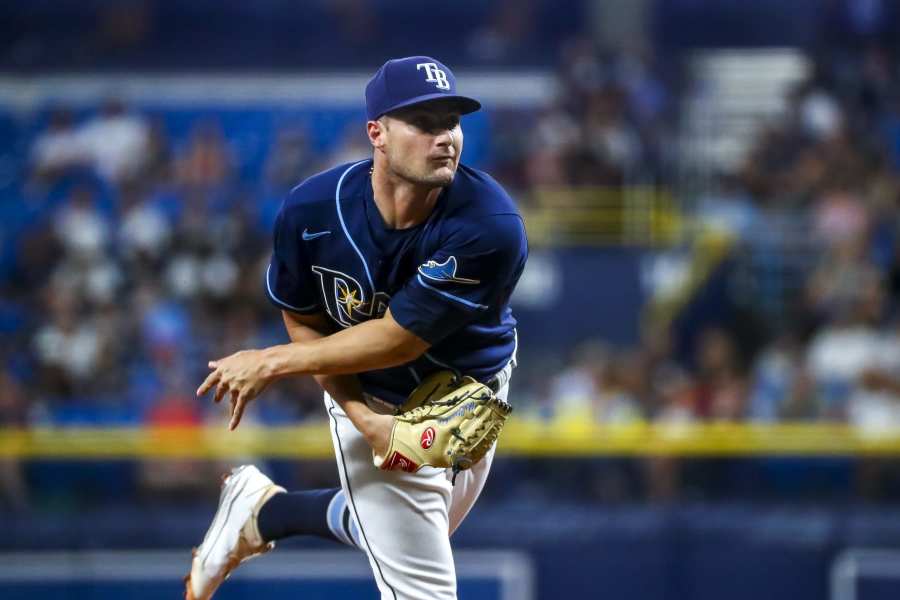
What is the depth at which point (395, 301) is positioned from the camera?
3828 mm

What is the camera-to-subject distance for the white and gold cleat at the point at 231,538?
462cm

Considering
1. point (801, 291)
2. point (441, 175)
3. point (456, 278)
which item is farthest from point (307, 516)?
point (801, 291)

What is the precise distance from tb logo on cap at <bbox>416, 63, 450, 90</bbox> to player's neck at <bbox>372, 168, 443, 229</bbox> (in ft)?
0.98

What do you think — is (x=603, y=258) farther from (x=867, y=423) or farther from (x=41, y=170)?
(x=41, y=170)

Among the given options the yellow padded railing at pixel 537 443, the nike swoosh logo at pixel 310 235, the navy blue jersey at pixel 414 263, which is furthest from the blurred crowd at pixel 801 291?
the nike swoosh logo at pixel 310 235

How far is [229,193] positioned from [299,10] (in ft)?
14.8

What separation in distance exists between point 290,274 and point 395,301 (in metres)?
0.41

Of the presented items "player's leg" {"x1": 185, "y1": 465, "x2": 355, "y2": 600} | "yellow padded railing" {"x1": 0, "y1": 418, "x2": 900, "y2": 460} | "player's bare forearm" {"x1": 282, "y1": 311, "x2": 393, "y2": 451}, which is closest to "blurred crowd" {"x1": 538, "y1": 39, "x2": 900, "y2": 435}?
"yellow padded railing" {"x1": 0, "y1": 418, "x2": 900, "y2": 460}

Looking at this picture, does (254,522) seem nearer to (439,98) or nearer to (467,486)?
(467,486)

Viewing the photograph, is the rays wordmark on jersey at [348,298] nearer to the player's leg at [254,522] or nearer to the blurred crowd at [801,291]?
the player's leg at [254,522]

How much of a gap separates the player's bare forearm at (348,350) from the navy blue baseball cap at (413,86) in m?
0.60

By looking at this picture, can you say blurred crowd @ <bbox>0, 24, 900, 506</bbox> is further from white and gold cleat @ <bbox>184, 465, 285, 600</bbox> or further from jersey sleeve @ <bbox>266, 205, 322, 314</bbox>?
jersey sleeve @ <bbox>266, 205, 322, 314</bbox>

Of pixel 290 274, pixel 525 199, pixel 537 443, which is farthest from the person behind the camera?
pixel 525 199

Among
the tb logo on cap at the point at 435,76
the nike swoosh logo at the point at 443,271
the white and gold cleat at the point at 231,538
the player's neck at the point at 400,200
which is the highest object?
the tb logo on cap at the point at 435,76
